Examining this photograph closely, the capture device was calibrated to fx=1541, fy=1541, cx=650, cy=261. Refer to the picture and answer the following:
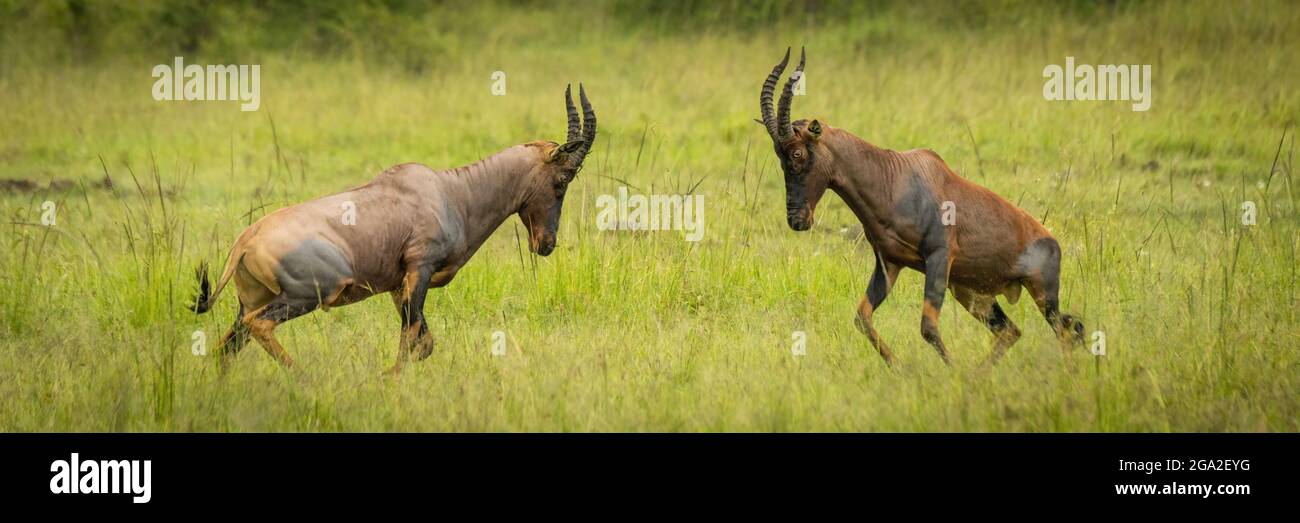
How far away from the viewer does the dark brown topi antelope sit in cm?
736

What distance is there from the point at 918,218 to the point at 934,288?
1.17 feet

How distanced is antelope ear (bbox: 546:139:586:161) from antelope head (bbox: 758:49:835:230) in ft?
3.38

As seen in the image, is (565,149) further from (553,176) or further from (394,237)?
(394,237)

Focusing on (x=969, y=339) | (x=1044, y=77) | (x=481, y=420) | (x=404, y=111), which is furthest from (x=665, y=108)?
(x=481, y=420)

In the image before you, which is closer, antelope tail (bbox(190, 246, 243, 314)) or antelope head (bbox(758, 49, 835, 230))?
antelope tail (bbox(190, 246, 243, 314))

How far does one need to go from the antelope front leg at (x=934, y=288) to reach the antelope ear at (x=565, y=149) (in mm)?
1901

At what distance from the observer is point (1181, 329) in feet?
26.7

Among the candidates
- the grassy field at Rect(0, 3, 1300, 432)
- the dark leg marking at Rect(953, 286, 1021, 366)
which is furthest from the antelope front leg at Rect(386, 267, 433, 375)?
the dark leg marking at Rect(953, 286, 1021, 366)

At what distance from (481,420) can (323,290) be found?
1.08 meters

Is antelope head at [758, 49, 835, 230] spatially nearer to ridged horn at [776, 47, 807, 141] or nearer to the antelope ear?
ridged horn at [776, 47, 807, 141]

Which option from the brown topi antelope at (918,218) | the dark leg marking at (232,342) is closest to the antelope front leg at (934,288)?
the brown topi antelope at (918,218)

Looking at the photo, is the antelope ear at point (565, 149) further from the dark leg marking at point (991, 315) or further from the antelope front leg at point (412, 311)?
the dark leg marking at point (991, 315)
